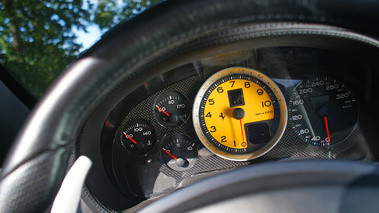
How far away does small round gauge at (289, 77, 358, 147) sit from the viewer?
2.05m

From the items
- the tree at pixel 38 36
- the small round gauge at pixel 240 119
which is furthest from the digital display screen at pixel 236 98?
the tree at pixel 38 36

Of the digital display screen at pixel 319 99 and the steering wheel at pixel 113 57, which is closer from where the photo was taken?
the steering wheel at pixel 113 57

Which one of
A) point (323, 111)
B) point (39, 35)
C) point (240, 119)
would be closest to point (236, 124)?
point (240, 119)

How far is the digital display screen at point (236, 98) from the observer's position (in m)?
2.10

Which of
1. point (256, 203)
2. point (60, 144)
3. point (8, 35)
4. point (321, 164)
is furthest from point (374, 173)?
point (8, 35)

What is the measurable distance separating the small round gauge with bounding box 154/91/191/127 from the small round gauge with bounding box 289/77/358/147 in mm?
602

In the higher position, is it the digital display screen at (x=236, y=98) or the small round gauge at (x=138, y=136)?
the small round gauge at (x=138, y=136)

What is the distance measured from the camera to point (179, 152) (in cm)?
209

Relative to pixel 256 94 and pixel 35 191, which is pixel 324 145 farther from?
pixel 35 191

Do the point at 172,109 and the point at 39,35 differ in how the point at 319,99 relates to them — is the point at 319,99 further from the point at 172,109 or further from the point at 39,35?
the point at 39,35

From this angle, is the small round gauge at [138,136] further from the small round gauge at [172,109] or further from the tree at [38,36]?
the tree at [38,36]

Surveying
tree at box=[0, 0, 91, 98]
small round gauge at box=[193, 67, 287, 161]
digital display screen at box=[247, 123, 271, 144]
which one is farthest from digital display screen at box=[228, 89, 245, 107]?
tree at box=[0, 0, 91, 98]

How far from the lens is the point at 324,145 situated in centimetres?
209

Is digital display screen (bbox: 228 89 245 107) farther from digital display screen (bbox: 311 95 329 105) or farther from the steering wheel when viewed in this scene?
the steering wheel
